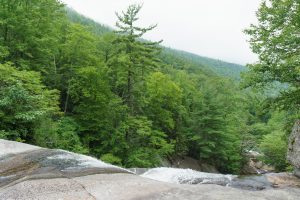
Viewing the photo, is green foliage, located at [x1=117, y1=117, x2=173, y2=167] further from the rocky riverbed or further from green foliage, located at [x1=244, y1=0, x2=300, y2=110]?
the rocky riverbed

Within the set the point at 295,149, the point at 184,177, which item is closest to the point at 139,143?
the point at 184,177

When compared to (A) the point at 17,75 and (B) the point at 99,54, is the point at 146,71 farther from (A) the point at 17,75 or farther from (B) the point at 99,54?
(A) the point at 17,75

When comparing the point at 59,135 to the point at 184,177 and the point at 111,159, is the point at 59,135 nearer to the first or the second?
the point at 111,159

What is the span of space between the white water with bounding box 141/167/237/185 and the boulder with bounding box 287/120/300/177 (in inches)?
113

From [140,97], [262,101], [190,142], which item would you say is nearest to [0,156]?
[262,101]

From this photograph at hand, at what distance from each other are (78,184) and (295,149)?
36.1ft

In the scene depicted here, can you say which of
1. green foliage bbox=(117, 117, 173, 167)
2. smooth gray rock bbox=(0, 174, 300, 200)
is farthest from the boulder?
green foliage bbox=(117, 117, 173, 167)

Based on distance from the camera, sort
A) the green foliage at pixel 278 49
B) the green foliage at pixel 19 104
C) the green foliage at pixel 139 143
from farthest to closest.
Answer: the green foliage at pixel 139 143 < the green foliage at pixel 19 104 < the green foliage at pixel 278 49

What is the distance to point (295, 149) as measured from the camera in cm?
1445

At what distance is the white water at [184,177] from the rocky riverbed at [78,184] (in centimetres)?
508

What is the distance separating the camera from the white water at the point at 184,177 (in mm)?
13906

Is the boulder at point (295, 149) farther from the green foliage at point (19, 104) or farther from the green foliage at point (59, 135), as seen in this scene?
the green foliage at point (59, 135)

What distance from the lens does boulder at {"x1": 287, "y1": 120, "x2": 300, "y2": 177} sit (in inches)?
564

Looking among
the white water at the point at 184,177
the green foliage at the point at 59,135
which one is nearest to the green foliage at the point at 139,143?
the green foliage at the point at 59,135
